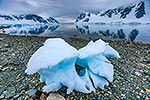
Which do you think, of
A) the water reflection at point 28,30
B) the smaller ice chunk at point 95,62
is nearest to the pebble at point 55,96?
the smaller ice chunk at point 95,62

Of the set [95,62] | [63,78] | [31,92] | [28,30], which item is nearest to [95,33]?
[28,30]

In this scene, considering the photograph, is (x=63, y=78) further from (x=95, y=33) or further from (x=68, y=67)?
(x=95, y=33)

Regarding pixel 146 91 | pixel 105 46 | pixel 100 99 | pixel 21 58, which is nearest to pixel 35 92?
pixel 100 99

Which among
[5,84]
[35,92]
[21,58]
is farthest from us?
[21,58]

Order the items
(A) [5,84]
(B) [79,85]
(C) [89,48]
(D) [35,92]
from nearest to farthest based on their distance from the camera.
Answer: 1. (B) [79,85]
2. (D) [35,92]
3. (C) [89,48]
4. (A) [5,84]

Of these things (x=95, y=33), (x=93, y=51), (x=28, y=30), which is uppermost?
(x=93, y=51)

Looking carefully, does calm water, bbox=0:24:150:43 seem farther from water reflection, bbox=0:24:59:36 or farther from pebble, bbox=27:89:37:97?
pebble, bbox=27:89:37:97

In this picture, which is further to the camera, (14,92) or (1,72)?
(1,72)

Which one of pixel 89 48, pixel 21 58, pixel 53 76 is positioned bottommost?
pixel 21 58

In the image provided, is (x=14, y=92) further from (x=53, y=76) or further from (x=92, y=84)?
(x=92, y=84)
